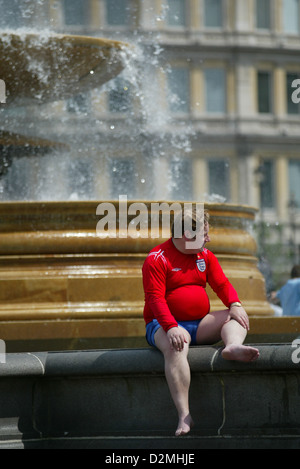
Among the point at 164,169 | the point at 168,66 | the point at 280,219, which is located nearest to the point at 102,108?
the point at 164,169

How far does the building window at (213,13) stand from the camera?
1975 inches

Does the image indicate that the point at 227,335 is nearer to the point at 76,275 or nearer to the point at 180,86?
the point at 76,275

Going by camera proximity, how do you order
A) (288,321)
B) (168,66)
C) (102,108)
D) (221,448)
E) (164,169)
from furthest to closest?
1. (168,66)
2. (164,169)
3. (102,108)
4. (288,321)
5. (221,448)

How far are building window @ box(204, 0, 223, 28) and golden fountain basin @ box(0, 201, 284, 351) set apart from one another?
147 feet

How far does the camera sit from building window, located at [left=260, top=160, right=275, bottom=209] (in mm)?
48594

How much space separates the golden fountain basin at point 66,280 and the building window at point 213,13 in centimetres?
4474

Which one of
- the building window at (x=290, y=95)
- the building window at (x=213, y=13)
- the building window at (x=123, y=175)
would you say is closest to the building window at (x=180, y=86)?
the building window at (x=213, y=13)

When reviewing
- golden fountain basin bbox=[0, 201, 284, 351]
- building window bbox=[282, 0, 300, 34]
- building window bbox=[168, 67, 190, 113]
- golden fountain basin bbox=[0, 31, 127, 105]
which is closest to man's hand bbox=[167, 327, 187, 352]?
golden fountain basin bbox=[0, 201, 284, 351]

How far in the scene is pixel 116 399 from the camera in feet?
16.7

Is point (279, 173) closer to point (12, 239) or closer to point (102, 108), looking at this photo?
point (102, 108)

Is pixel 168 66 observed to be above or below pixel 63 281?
above

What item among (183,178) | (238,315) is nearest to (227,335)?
(238,315)

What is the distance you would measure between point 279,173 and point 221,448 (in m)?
45.8

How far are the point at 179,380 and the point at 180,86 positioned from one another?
44522 millimetres
